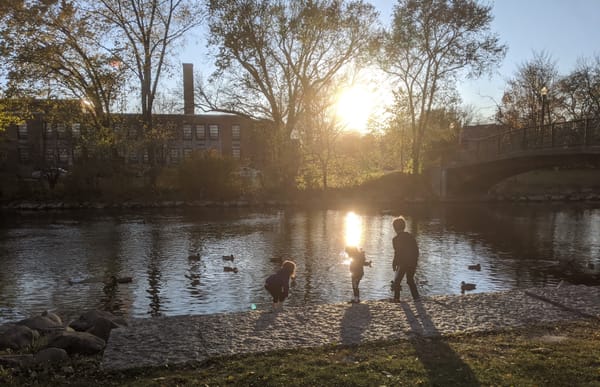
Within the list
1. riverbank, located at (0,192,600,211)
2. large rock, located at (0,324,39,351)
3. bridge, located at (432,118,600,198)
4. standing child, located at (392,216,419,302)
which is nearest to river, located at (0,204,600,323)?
standing child, located at (392,216,419,302)

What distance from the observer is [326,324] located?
873cm

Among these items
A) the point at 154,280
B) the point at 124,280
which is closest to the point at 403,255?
the point at 154,280

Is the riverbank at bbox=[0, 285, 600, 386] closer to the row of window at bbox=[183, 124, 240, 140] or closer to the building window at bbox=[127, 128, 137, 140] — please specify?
the building window at bbox=[127, 128, 137, 140]

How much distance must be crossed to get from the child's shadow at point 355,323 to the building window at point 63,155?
74531 mm

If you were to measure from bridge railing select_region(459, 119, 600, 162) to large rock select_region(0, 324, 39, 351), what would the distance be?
3064 cm

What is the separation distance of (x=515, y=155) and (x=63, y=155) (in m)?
63.3

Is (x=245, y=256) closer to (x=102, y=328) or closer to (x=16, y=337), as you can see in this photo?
(x=102, y=328)

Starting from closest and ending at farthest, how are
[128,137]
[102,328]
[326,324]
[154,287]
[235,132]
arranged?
[326,324] → [102,328] → [154,287] → [128,137] → [235,132]

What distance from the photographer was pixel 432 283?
1638 cm

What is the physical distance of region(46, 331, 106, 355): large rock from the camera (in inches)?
304

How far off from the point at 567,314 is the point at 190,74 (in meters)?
47.8

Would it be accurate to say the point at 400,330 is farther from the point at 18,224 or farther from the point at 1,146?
the point at 1,146

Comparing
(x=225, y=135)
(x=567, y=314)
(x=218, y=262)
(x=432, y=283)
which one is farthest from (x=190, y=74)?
(x=567, y=314)

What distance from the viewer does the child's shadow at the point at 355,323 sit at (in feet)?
26.0
